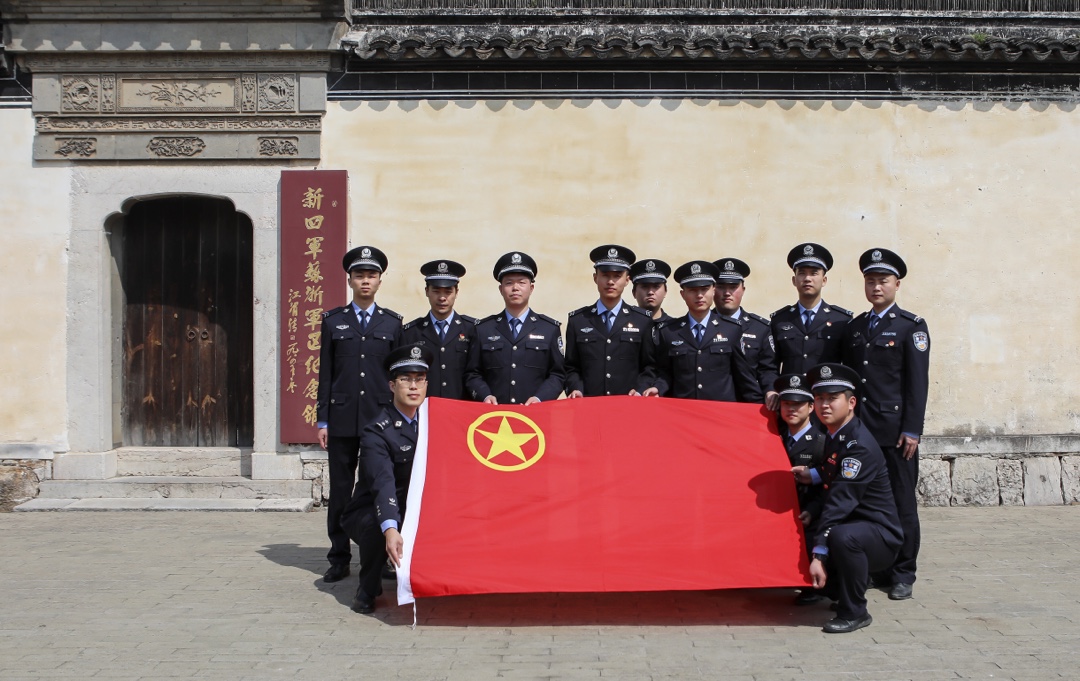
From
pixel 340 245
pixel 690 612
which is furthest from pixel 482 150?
pixel 690 612

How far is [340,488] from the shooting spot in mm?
6477

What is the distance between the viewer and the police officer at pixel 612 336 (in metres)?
6.59

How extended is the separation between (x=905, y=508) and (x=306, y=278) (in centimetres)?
527

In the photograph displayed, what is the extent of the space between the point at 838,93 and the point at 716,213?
1.49 metres

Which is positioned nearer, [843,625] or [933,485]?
[843,625]

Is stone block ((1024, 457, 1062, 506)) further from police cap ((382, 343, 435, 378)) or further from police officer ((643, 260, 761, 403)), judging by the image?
police cap ((382, 343, 435, 378))

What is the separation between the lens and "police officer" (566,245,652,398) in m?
6.59

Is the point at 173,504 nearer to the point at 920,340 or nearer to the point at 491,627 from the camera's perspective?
the point at 491,627

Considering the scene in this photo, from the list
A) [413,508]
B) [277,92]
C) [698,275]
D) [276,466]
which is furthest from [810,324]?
[277,92]

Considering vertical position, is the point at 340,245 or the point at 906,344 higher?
the point at 340,245

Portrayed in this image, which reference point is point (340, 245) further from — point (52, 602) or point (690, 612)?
point (690, 612)

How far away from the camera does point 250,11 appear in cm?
909

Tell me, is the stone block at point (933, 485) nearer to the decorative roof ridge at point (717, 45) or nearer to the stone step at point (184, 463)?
the decorative roof ridge at point (717, 45)

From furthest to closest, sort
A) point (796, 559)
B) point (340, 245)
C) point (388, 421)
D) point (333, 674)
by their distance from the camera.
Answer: point (340, 245) → point (388, 421) → point (796, 559) → point (333, 674)
